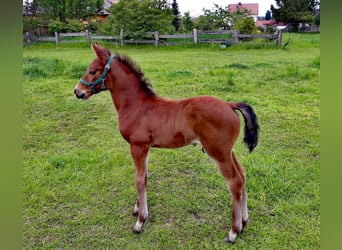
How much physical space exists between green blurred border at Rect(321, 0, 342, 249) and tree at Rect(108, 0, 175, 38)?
11.1 m

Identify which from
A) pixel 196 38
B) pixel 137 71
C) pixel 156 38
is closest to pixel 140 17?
pixel 156 38

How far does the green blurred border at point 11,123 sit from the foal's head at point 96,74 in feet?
4.19

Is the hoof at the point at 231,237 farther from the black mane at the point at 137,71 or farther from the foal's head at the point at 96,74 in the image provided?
the foal's head at the point at 96,74

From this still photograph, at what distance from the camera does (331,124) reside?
810 millimetres

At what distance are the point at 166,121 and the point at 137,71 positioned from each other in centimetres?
45

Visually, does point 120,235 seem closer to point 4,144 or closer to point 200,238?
point 200,238

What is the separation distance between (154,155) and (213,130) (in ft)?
5.28

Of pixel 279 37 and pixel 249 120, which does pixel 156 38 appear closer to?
pixel 279 37

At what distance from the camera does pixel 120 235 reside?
2.19m

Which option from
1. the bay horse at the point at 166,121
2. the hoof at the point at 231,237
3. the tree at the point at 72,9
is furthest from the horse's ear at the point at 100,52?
the tree at the point at 72,9

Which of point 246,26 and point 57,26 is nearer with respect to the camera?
point 246,26

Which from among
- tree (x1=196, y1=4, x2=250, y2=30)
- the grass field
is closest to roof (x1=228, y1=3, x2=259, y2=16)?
tree (x1=196, y1=4, x2=250, y2=30)

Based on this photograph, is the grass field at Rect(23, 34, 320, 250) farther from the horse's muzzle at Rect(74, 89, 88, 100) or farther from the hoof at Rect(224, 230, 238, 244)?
the horse's muzzle at Rect(74, 89, 88, 100)

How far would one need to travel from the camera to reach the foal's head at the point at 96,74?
83.5 inches
